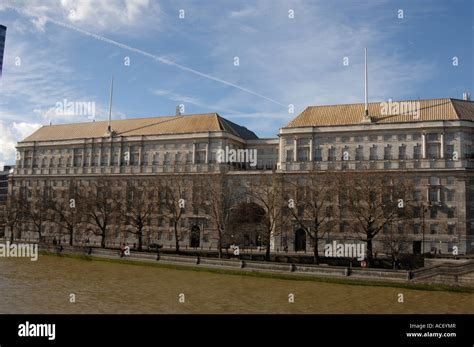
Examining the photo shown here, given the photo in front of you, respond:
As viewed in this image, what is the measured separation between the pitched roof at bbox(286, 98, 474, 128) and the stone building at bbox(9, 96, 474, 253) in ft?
0.55

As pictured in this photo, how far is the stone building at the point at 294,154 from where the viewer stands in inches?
2943

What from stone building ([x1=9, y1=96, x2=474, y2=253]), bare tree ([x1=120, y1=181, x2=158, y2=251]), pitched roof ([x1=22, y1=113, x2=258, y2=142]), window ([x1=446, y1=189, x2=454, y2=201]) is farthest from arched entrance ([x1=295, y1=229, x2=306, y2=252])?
pitched roof ([x1=22, y1=113, x2=258, y2=142])

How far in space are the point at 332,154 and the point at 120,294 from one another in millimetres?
50691

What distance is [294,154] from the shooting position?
281 feet

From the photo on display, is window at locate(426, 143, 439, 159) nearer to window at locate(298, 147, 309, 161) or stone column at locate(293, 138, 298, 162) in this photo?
window at locate(298, 147, 309, 161)

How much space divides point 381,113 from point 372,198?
2626 cm

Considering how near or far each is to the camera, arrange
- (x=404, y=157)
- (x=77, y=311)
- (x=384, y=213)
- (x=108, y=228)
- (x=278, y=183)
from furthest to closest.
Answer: (x=108, y=228), (x=404, y=157), (x=278, y=183), (x=384, y=213), (x=77, y=311)

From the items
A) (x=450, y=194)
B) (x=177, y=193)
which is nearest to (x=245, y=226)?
(x=177, y=193)

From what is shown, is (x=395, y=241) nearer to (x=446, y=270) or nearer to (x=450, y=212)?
(x=446, y=270)

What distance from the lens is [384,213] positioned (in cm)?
6319

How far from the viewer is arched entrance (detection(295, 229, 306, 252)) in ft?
265
